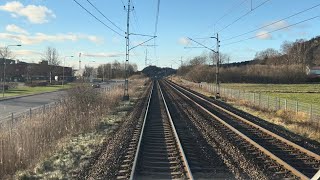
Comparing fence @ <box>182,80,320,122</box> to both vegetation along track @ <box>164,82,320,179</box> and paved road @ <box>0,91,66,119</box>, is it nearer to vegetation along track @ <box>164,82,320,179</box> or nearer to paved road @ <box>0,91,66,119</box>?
vegetation along track @ <box>164,82,320,179</box>

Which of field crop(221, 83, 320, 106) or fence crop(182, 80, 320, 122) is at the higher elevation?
fence crop(182, 80, 320, 122)

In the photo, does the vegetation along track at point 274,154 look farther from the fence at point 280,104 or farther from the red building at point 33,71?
the red building at point 33,71

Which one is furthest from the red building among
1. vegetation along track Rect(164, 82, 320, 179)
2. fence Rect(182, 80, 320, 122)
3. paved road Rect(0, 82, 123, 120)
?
vegetation along track Rect(164, 82, 320, 179)

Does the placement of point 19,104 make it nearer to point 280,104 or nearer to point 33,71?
point 280,104

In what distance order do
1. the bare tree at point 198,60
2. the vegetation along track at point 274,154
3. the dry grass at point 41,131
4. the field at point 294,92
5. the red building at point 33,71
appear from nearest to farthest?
the vegetation along track at point 274,154 < the dry grass at point 41,131 < the field at point 294,92 < the red building at point 33,71 < the bare tree at point 198,60

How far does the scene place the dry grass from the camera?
1325cm

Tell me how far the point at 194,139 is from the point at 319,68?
139 metres

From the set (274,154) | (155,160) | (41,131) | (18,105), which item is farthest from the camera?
(18,105)

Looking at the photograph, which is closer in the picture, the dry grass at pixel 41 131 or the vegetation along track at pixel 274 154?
the vegetation along track at pixel 274 154

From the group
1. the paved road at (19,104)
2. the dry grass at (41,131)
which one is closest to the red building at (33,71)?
the paved road at (19,104)

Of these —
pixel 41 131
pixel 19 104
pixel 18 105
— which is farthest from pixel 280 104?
pixel 19 104

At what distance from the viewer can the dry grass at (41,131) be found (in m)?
13.2

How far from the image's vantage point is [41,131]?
728 inches

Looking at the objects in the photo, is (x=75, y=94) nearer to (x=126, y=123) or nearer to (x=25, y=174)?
(x=126, y=123)
